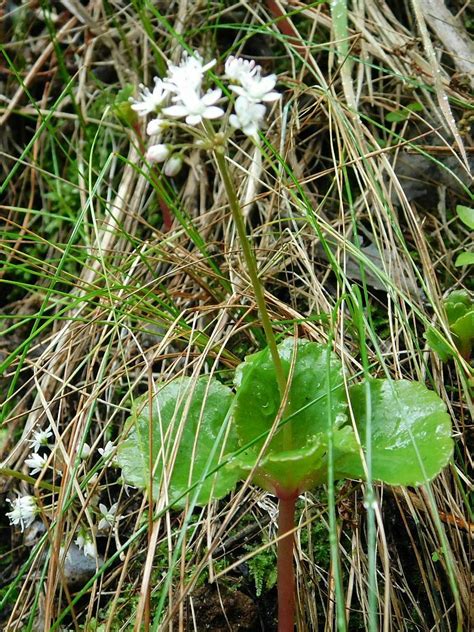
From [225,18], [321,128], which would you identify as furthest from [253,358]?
[225,18]

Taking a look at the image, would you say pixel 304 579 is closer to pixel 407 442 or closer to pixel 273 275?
pixel 407 442

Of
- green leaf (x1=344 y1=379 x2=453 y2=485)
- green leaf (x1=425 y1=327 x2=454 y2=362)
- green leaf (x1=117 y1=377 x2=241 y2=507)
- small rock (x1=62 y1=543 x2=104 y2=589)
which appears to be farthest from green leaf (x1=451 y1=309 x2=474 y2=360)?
small rock (x1=62 y1=543 x2=104 y2=589)

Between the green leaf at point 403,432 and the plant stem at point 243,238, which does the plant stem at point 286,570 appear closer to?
the green leaf at point 403,432

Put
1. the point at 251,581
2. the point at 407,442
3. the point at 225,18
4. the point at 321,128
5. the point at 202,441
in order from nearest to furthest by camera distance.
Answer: the point at 407,442 < the point at 202,441 < the point at 251,581 < the point at 321,128 < the point at 225,18

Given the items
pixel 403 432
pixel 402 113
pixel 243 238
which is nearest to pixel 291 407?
pixel 403 432

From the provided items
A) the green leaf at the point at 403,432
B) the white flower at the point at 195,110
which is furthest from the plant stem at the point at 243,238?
the green leaf at the point at 403,432
